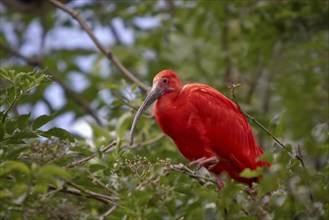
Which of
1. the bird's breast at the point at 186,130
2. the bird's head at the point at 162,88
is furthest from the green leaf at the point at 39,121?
the bird's head at the point at 162,88

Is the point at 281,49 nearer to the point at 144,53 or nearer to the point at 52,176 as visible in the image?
the point at 144,53

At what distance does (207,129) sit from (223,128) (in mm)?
148

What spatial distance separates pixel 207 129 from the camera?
6.30m

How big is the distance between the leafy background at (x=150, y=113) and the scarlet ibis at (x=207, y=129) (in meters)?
0.32

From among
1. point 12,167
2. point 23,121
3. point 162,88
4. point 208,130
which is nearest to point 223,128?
point 208,130

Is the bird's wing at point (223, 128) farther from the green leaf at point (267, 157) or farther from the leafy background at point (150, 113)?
the green leaf at point (267, 157)

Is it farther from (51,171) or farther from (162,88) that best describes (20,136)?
(162,88)

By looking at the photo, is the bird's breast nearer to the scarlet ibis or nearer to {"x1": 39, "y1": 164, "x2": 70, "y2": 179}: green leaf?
the scarlet ibis

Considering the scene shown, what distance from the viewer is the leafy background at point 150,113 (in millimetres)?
4375

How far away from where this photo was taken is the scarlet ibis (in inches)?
245

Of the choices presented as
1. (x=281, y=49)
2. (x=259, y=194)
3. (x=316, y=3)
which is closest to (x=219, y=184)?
(x=259, y=194)

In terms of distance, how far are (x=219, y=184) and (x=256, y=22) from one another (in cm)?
449

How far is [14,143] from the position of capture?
5.05 m

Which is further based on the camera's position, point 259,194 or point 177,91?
point 177,91
